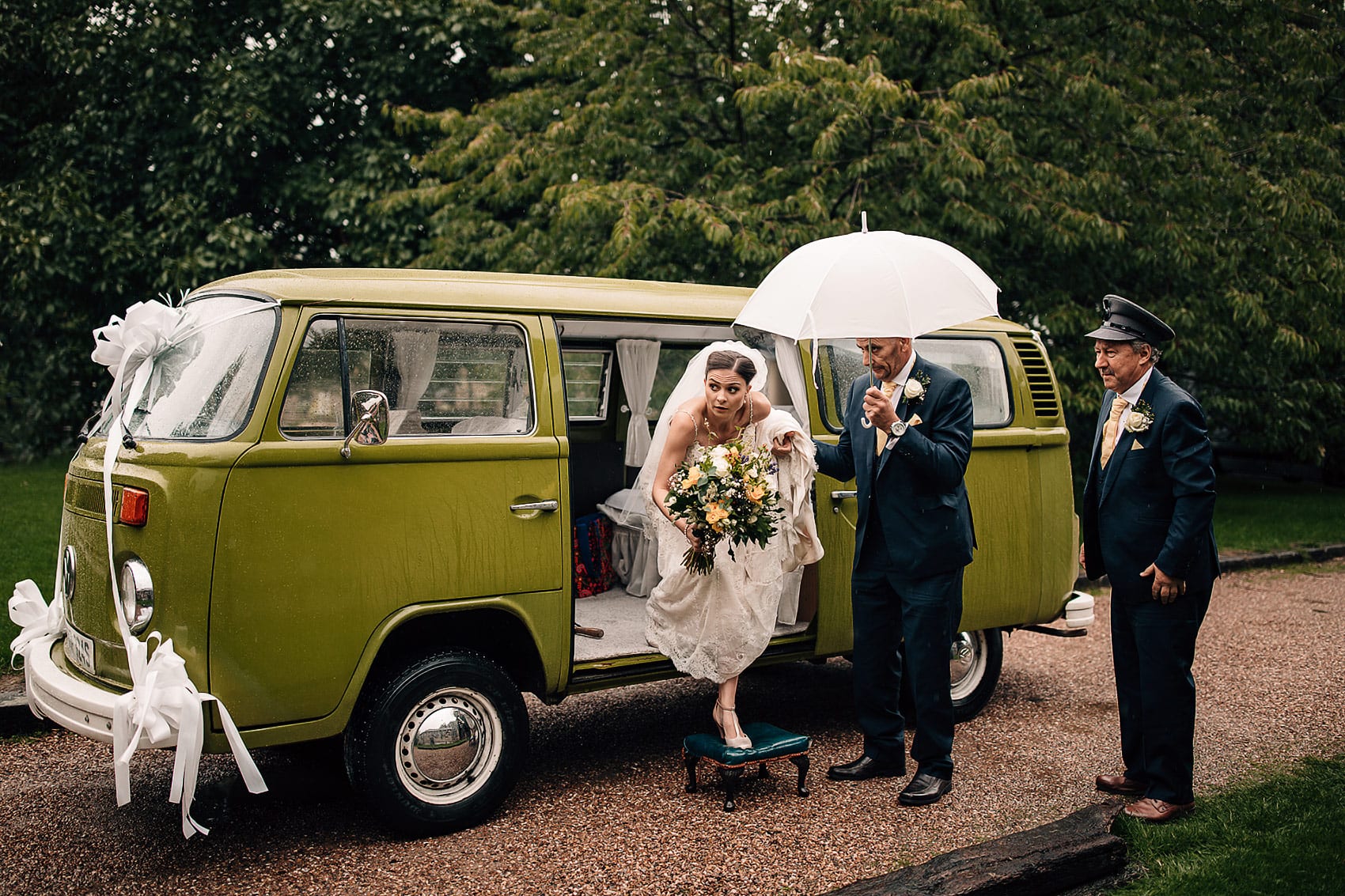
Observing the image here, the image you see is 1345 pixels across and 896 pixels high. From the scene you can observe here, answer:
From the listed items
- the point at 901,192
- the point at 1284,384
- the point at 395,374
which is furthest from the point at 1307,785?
the point at 1284,384

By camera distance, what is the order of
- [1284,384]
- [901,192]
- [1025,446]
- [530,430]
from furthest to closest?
[1284,384] → [901,192] → [1025,446] → [530,430]

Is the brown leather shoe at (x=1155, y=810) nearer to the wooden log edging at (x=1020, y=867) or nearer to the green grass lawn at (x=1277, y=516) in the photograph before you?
the wooden log edging at (x=1020, y=867)

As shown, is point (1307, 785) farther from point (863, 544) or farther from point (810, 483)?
point (810, 483)

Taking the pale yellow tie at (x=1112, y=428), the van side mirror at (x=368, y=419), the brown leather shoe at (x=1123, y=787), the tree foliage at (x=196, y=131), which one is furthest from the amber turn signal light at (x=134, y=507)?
the tree foliage at (x=196, y=131)

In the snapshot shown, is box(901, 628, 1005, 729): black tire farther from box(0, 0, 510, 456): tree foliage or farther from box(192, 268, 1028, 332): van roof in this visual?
box(0, 0, 510, 456): tree foliage

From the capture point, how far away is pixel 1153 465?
462 cm

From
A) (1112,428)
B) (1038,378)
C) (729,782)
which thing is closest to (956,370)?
(1038,378)

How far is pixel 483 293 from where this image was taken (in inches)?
187

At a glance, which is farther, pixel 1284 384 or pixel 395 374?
pixel 1284 384

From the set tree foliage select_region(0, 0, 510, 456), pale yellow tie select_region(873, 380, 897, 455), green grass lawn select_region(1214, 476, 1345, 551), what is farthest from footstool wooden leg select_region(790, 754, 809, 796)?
tree foliage select_region(0, 0, 510, 456)

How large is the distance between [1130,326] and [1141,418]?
404mm

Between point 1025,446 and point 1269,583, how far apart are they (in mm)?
5814

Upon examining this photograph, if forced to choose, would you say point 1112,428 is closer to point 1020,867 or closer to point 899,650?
point 899,650

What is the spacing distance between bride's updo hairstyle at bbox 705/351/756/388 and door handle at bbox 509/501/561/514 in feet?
3.30
